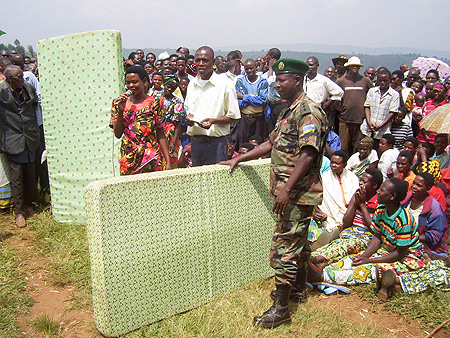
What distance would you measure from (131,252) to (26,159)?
3192 mm

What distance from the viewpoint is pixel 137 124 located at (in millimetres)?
3865

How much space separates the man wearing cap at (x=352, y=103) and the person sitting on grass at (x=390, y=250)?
3690 millimetres

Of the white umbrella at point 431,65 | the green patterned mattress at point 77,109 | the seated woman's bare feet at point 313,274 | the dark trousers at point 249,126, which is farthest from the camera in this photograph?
the white umbrella at point 431,65

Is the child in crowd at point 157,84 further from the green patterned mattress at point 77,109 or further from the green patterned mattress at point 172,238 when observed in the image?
the green patterned mattress at point 172,238

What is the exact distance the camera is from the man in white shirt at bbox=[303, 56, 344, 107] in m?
7.09

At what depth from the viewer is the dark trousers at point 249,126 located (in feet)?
25.5

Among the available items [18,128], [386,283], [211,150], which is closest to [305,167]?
[386,283]

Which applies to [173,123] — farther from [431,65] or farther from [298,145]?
[431,65]

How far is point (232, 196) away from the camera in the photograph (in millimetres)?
3453

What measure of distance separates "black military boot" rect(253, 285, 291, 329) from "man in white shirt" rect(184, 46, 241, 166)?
6.27ft

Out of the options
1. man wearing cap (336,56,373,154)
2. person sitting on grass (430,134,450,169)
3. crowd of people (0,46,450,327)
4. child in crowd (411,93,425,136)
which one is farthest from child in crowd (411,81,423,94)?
person sitting on grass (430,134,450,169)

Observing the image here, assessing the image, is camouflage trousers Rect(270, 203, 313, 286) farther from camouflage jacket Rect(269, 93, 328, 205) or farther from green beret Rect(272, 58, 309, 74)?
green beret Rect(272, 58, 309, 74)

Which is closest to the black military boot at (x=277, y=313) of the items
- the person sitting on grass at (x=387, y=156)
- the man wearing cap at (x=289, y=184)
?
the man wearing cap at (x=289, y=184)

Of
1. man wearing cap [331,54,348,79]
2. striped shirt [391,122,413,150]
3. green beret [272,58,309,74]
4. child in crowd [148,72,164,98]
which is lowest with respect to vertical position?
striped shirt [391,122,413,150]
